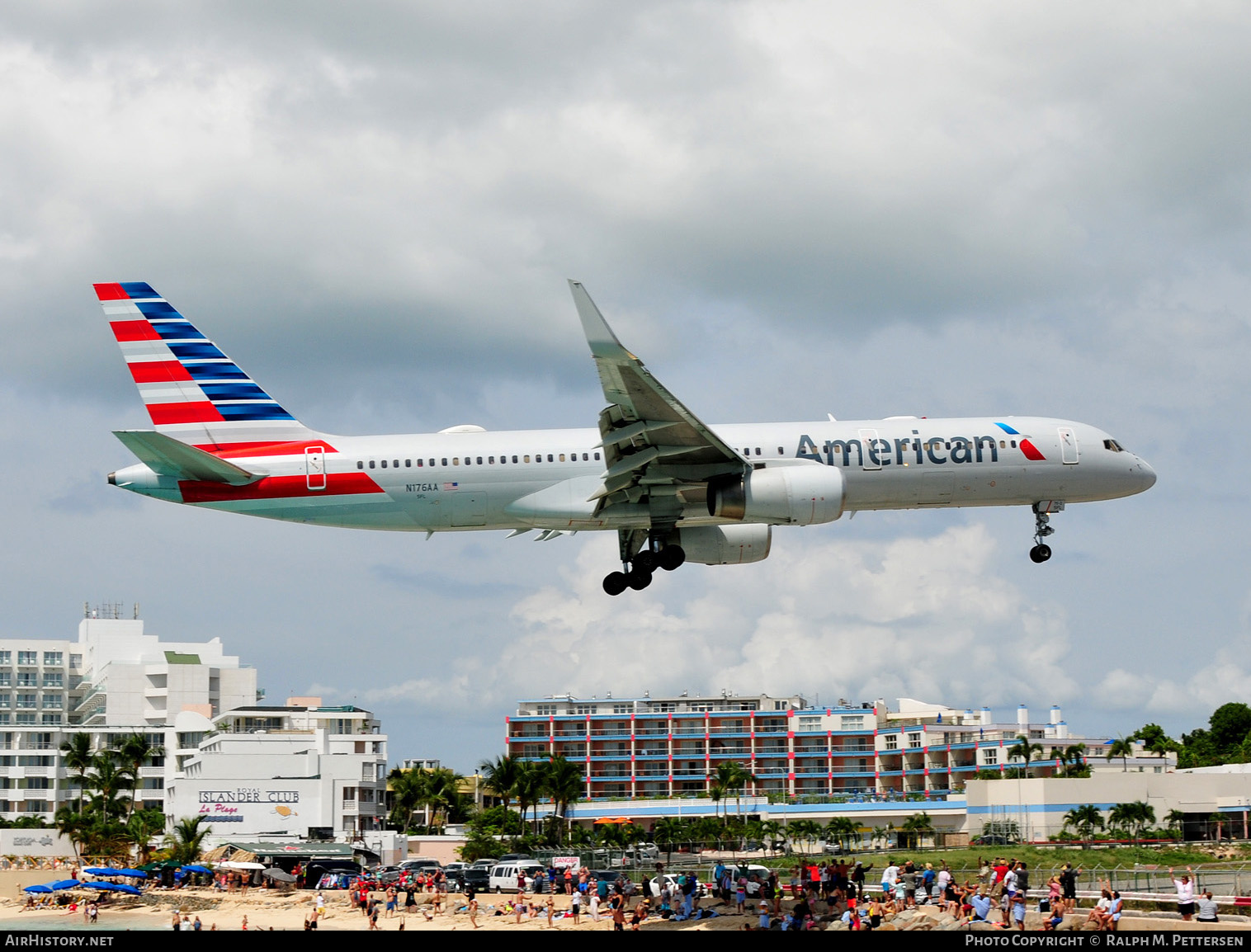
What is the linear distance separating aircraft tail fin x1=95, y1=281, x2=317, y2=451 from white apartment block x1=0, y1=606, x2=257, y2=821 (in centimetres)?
10078

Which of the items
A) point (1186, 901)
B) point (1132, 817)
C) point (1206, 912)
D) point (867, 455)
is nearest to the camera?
point (1206, 912)

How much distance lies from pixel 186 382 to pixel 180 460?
5.90 metres

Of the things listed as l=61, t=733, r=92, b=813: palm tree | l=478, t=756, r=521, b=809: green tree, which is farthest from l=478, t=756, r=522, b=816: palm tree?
l=61, t=733, r=92, b=813: palm tree

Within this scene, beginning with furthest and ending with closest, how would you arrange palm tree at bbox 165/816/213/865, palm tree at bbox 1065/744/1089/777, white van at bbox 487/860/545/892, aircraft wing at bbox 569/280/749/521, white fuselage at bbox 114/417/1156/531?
1. palm tree at bbox 1065/744/1089/777
2. palm tree at bbox 165/816/213/865
3. white van at bbox 487/860/545/892
4. white fuselage at bbox 114/417/1156/531
5. aircraft wing at bbox 569/280/749/521

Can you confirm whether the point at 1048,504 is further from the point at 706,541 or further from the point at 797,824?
the point at 797,824

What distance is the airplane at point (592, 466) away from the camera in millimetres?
42875

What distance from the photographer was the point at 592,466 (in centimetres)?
4425

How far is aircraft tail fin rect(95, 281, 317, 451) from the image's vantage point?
46.2 m

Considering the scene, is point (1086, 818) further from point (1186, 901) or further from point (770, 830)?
point (1186, 901)

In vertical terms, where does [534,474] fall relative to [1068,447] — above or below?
below

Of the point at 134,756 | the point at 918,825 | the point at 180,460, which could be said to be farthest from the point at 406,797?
the point at 180,460

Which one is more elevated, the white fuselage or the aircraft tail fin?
the aircraft tail fin

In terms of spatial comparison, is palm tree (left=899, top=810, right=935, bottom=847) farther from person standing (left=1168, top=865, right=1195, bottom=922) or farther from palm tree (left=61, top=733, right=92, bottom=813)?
palm tree (left=61, top=733, right=92, bottom=813)
